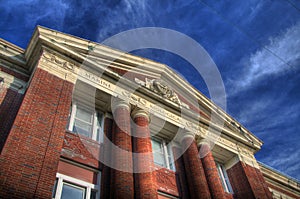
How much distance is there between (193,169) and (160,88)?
467cm

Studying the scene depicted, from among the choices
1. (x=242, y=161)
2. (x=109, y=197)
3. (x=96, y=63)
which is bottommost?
(x=109, y=197)

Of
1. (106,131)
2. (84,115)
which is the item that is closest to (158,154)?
(106,131)

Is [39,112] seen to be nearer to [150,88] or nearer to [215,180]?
[150,88]

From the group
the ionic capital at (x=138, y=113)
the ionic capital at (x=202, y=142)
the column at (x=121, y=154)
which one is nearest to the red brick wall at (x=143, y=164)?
the ionic capital at (x=138, y=113)

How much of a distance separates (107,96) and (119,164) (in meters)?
3.38

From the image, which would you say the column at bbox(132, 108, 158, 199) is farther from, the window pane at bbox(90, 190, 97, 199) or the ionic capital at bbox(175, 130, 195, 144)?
the ionic capital at bbox(175, 130, 195, 144)

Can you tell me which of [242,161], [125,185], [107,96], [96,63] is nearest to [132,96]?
[107,96]

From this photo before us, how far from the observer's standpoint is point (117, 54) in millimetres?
13500

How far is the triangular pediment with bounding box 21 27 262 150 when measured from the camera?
11344 mm

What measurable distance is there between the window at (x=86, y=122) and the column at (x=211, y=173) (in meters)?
5.45

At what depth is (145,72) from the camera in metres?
15.0

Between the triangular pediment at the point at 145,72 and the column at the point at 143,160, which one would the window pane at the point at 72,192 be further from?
the triangular pediment at the point at 145,72

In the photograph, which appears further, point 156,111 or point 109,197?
point 156,111

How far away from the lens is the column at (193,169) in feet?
38.2
